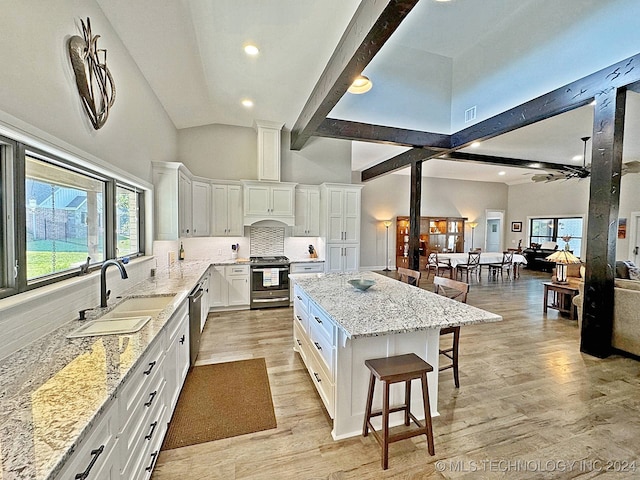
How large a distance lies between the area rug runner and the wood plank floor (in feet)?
0.28

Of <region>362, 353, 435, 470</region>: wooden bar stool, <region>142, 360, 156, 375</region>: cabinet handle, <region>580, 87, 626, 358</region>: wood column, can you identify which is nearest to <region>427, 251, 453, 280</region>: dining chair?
<region>580, 87, 626, 358</region>: wood column

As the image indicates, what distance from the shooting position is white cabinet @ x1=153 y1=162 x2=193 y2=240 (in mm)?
3801

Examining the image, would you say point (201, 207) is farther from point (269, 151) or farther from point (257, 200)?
point (269, 151)

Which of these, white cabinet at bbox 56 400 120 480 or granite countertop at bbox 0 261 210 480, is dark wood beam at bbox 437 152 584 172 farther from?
white cabinet at bbox 56 400 120 480

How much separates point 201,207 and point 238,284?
1452mm

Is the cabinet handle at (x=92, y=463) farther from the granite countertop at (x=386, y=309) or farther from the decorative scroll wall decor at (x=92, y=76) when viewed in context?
the decorative scroll wall decor at (x=92, y=76)

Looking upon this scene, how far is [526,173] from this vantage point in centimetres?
981

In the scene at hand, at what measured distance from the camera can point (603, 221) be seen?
3160mm

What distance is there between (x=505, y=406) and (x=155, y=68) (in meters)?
4.72

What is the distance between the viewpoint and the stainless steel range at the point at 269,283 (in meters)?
4.99

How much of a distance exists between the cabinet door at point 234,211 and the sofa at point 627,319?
534 centimetres

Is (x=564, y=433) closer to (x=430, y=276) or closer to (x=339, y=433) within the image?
(x=339, y=433)

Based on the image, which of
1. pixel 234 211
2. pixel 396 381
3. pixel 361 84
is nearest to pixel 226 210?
pixel 234 211

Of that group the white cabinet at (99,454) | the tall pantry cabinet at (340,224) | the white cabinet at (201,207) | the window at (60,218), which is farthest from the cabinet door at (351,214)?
the white cabinet at (99,454)
